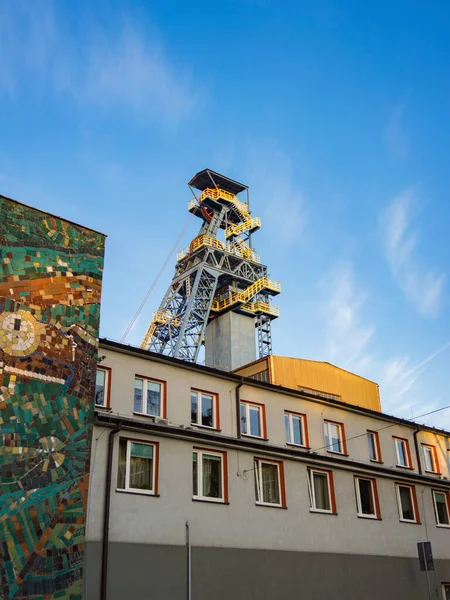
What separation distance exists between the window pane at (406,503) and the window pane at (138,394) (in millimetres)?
12999

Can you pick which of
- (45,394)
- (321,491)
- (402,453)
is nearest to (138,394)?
(45,394)

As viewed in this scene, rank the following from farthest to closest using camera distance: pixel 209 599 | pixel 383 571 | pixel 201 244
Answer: pixel 201 244 → pixel 383 571 → pixel 209 599

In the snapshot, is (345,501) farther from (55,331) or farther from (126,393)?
(55,331)

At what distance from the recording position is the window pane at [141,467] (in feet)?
65.9

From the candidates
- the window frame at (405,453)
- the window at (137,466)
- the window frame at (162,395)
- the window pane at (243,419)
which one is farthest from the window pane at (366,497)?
the window at (137,466)

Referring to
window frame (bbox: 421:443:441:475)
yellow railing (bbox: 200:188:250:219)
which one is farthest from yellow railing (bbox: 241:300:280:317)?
window frame (bbox: 421:443:441:475)

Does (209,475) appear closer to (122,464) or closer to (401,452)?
(122,464)

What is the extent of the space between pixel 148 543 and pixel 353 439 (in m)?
11.4

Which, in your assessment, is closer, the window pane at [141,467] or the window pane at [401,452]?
the window pane at [141,467]

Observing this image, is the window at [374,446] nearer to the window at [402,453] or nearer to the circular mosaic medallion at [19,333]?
the window at [402,453]

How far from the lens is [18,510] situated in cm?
1611

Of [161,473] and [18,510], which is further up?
[161,473]

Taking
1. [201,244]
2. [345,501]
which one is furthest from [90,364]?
[201,244]

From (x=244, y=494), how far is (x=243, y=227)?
42811mm
